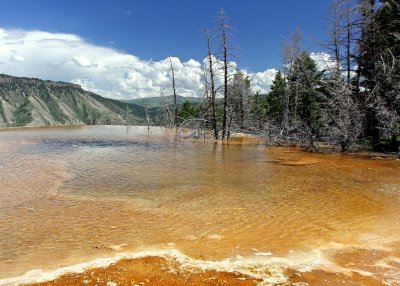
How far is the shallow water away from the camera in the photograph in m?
6.46

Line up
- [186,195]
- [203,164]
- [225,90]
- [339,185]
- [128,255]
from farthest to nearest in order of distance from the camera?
[225,90]
[203,164]
[339,185]
[186,195]
[128,255]

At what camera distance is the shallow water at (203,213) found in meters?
6.46

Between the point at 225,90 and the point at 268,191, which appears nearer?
the point at 268,191

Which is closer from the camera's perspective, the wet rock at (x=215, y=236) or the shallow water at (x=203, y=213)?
the shallow water at (x=203, y=213)

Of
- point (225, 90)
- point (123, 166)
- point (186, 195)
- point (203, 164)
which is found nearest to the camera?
point (186, 195)

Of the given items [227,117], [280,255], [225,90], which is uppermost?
[225,90]

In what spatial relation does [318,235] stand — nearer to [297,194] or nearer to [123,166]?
[297,194]

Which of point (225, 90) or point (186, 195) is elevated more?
point (225, 90)

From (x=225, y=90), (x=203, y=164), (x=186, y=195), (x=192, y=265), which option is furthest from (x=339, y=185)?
(x=225, y=90)

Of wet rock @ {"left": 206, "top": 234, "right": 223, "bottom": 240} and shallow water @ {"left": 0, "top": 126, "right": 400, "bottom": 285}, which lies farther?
wet rock @ {"left": 206, "top": 234, "right": 223, "bottom": 240}

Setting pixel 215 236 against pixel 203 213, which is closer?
pixel 215 236

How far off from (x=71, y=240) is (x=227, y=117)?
27523 mm

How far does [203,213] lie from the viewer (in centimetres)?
895

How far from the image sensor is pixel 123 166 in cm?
1586
